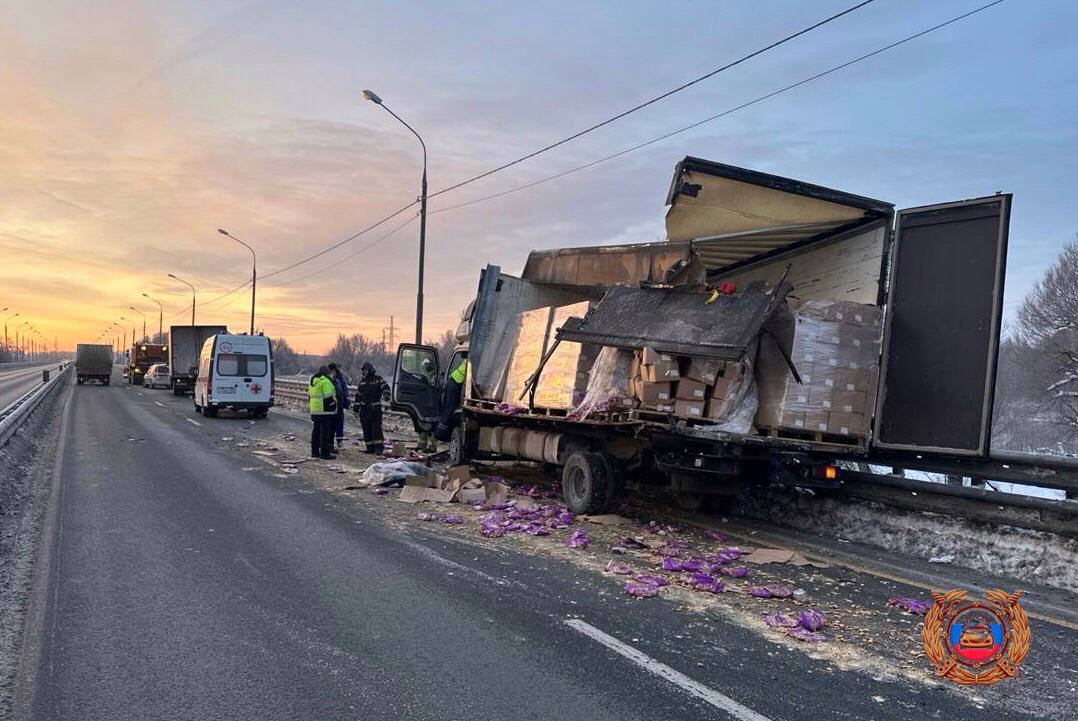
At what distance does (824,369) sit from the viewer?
724cm

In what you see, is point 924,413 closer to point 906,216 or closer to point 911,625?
point 906,216

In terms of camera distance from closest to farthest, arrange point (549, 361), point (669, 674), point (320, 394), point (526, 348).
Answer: point (669, 674), point (549, 361), point (526, 348), point (320, 394)

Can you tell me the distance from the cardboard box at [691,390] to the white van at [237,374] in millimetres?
18593

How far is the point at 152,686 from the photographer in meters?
3.85

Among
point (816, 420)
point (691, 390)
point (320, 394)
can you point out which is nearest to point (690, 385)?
point (691, 390)

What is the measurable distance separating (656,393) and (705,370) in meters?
0.54

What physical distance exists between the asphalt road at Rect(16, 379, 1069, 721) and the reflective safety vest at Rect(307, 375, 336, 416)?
5.89 m

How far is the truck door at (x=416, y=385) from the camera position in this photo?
13523 millimetres

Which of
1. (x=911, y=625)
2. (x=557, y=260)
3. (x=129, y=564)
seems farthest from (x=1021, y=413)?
(x=129, y=564)

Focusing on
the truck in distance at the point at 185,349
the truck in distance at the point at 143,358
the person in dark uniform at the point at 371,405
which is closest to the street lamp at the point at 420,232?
the person in dark uniform at the point at 371,405

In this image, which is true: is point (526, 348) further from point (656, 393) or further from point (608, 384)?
point (656, 393)

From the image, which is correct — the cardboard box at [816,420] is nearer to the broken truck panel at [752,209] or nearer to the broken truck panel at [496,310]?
the broken truck panel at [752,209]

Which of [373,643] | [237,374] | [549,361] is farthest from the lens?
[237,374]

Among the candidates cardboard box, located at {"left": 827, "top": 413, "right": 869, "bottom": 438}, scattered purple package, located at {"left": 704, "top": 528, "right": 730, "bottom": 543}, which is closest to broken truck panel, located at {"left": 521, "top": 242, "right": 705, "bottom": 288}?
cardboard box, located at {"left": 827, "top": 413, "right": 869, "bottom": 438}
